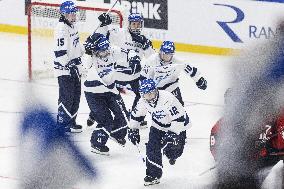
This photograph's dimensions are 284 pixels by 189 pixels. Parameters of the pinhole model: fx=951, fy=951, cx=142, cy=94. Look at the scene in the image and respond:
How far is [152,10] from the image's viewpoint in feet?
41.6

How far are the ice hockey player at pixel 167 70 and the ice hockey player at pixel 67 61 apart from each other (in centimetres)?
79

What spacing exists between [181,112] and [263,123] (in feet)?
3.86

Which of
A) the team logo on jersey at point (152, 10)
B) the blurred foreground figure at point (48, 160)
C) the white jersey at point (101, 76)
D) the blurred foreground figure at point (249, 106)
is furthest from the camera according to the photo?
the team logo on jersey at point (152, 10)

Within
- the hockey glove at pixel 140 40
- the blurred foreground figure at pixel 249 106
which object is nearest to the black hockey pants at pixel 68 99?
the hockey glove at pixel 140 40

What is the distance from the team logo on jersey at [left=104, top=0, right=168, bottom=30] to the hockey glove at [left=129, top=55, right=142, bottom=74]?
3255mm

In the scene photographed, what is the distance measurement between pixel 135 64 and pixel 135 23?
18.9 inches

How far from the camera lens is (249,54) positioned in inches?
263

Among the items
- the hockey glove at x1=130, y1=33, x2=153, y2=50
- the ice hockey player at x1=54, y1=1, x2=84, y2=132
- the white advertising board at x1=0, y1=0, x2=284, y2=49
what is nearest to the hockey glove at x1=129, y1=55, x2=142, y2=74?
the hockey glove at x1=130, y1=33, x2=153, y2=50

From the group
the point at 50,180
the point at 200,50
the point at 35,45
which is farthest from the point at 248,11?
the point at 50,180

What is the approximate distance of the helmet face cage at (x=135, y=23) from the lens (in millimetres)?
9586

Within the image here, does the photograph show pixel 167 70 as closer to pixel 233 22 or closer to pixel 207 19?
pixel 233 22

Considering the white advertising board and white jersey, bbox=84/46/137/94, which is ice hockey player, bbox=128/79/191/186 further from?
the white advertising board

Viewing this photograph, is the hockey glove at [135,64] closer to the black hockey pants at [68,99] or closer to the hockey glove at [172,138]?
the black hockey pants at [68,99]

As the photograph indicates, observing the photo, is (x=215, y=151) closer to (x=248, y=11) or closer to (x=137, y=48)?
(x=137, y=48)
